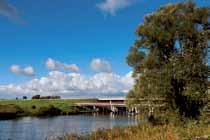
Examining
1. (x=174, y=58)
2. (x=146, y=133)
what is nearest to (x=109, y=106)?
(x=174, y=58)

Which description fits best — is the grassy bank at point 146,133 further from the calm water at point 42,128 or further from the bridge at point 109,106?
the bridge at point 109,106

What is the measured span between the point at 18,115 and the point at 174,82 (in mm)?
61098

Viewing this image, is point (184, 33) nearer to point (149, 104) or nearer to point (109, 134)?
point (149, 104)

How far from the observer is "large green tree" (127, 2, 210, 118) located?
36875 mm

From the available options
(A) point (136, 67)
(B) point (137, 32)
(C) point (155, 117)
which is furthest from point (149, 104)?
(B) point (137, 32)

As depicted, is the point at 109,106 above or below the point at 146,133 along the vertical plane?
above

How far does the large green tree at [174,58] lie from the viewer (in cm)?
3688

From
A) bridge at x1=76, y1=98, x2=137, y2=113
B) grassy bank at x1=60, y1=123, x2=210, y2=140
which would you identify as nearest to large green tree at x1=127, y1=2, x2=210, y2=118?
grassy bank at x1=60, y1=123, x2=210, y2=140

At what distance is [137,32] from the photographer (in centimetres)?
4106

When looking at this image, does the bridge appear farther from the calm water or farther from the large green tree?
the large green tree

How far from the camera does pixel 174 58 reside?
38188 mm

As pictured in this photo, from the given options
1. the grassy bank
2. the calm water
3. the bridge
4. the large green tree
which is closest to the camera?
the grassy bank

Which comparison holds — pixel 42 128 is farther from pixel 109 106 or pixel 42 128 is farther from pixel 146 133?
pixel 109 106

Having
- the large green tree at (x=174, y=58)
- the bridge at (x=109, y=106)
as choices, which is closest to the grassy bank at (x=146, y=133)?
the large green tree at (x=174, y=58)
